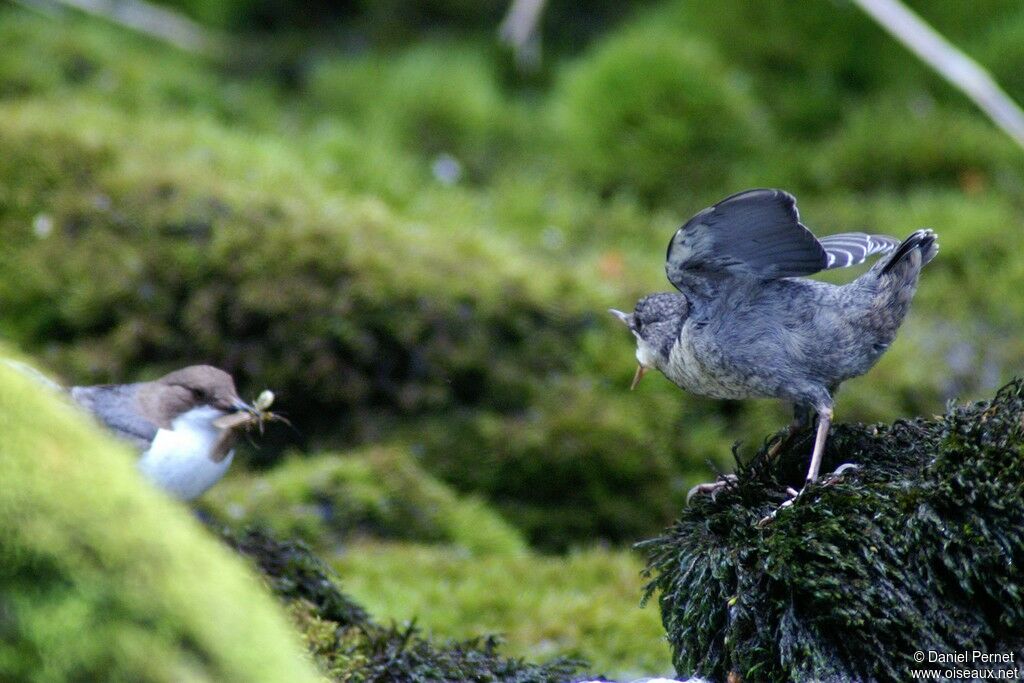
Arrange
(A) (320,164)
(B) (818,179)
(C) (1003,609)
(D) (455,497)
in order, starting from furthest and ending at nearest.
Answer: (B) (818,179)
(A) (320,164)
(D) (455,497)
(C) (1003,609)

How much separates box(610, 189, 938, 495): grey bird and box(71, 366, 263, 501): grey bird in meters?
1.79

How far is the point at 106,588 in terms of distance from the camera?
1.85 metres

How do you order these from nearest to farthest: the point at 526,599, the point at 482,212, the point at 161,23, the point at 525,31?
the point at 526,599
the point at 525,31
the point at 482,212
the point at 161,23

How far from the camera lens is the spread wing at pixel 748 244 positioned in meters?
3.38

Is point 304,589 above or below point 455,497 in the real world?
below

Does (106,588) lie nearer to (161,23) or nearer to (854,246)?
(854,246)

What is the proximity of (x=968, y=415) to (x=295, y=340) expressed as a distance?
4134 millimetres

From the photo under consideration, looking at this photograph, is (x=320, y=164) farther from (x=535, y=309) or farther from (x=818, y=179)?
(x=818, y=179)

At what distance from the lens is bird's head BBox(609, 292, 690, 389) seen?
391cm

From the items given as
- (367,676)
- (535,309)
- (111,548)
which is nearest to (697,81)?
(535,309)

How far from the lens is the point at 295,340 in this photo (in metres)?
6.54

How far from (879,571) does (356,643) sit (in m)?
1.70

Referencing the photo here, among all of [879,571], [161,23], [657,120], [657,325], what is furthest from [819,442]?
[161,23]

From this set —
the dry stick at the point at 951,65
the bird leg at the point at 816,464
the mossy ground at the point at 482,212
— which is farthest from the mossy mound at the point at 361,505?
the dry stick at the point at 951,65
